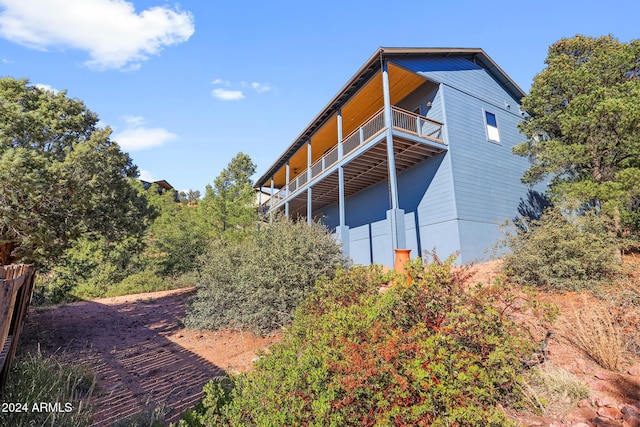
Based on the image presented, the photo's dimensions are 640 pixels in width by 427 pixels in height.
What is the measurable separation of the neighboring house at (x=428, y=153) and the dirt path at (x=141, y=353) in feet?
19.3

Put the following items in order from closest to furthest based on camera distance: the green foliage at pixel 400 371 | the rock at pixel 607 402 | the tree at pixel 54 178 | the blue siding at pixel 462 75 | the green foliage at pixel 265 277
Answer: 1. the green foliage at pixel 400 371
2. the rock at pixel 607 402
3. the tree at pixel 54 178
4. the green foliage at pixel 265 277
5. the blue siding at pixel 462 75

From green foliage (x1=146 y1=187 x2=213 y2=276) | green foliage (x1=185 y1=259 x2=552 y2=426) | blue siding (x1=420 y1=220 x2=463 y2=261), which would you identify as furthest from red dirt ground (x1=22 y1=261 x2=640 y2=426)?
green foliage (x1=146 y1=187 x2=213 y2=276)

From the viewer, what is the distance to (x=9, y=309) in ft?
10.9

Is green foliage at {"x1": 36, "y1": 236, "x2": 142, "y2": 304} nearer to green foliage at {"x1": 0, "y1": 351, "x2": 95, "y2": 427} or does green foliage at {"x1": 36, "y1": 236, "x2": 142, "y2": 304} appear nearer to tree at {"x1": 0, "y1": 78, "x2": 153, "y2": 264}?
tree at {"x1": 0, "y1": 78, "x2": 153, "y2": 264}

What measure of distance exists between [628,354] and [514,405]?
76.0 inches

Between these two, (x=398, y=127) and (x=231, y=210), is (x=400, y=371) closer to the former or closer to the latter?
(x=398, y=127)

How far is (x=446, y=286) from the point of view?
340 cm

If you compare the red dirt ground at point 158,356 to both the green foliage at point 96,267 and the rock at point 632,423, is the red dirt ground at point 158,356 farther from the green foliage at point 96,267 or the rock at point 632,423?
the green foliage at point 96,267

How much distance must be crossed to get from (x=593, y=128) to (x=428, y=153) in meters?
4.88

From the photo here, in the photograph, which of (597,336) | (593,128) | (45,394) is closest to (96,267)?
(45,394)

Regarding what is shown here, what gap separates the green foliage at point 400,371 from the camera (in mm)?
2170

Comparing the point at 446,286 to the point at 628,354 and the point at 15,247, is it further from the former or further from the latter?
the point at 15,247

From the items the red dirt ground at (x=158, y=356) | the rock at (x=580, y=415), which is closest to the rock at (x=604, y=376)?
the red dirt ground at (x=158, y=356)

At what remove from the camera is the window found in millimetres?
13211
